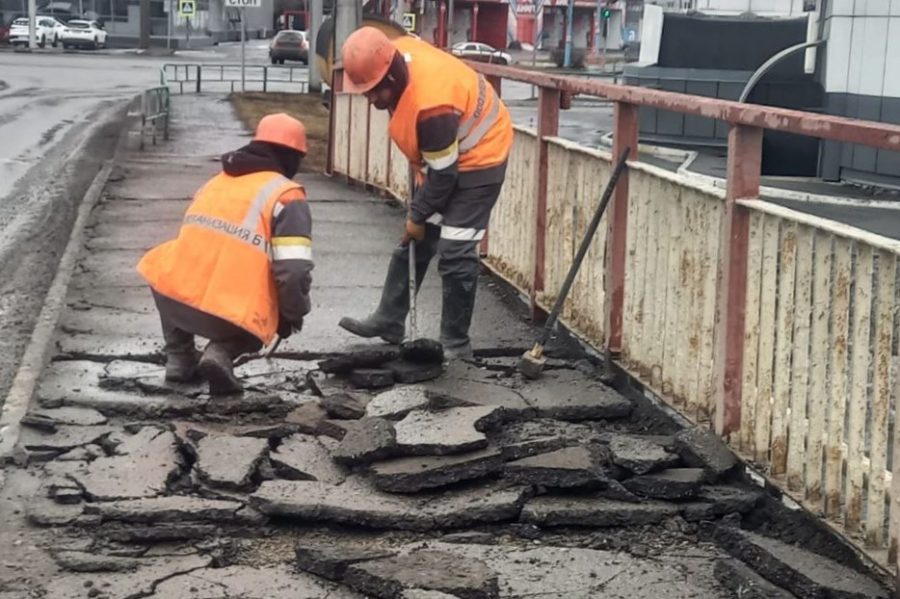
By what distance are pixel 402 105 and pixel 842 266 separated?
2802 mm

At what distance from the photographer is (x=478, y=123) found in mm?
7336

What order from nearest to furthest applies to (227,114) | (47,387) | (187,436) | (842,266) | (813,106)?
(842,266)
(187,436)
(47,387)
(813,106)
(227,114)

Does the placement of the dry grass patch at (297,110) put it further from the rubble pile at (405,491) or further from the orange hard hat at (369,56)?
the rubble pile at (405,491)

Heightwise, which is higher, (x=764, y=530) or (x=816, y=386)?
(x=816, y=386)

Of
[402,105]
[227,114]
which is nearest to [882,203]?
[402,105]

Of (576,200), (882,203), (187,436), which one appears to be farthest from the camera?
(882,203)

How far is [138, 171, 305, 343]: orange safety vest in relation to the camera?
Answer: 264 inches

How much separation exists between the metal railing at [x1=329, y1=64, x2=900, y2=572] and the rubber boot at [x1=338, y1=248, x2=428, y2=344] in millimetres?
846

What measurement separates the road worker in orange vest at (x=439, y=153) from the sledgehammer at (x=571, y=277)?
504 mm

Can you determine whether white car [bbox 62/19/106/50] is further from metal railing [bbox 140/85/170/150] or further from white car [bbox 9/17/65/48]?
metal railing [bbox 140/85/170/150]

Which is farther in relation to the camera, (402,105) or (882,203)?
(882,203)

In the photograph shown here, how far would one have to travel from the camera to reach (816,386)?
498 cm

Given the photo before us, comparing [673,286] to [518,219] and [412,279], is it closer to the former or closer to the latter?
[412,279]

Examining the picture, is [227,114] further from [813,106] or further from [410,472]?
[410,472]
